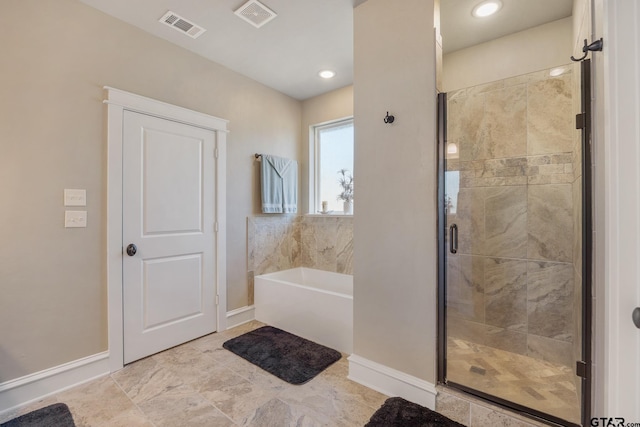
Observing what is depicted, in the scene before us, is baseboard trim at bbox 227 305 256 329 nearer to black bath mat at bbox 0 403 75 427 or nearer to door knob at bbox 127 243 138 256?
door knob at bbox 127 243 138 256

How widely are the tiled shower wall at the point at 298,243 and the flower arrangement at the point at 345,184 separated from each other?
9.8 inches

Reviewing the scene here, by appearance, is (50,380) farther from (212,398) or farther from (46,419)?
(212,398)

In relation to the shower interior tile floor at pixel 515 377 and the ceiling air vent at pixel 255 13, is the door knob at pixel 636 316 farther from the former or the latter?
the ceiling air vent at pixel 255 13

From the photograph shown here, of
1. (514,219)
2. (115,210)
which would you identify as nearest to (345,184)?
(514,219)

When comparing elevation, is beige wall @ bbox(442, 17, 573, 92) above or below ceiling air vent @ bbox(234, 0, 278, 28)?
below

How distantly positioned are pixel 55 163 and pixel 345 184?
8.60 feet

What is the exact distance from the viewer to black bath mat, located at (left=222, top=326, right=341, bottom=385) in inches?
83.7

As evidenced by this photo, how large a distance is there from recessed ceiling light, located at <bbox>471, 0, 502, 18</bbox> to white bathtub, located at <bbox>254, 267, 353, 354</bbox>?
2383 mm

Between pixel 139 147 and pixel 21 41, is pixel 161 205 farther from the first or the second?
pixel 21 41

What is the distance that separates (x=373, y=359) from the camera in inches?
77.0

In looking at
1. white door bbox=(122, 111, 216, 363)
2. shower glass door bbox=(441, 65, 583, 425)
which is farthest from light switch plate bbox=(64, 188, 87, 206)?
shower glass door bbox=(441, 65, 583, 425)

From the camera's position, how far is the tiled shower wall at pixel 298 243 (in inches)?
128

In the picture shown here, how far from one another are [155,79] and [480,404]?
3.29m

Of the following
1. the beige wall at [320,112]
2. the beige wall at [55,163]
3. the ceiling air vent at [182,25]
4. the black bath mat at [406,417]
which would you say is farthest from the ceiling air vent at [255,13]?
the black bath mat at [406,417]
